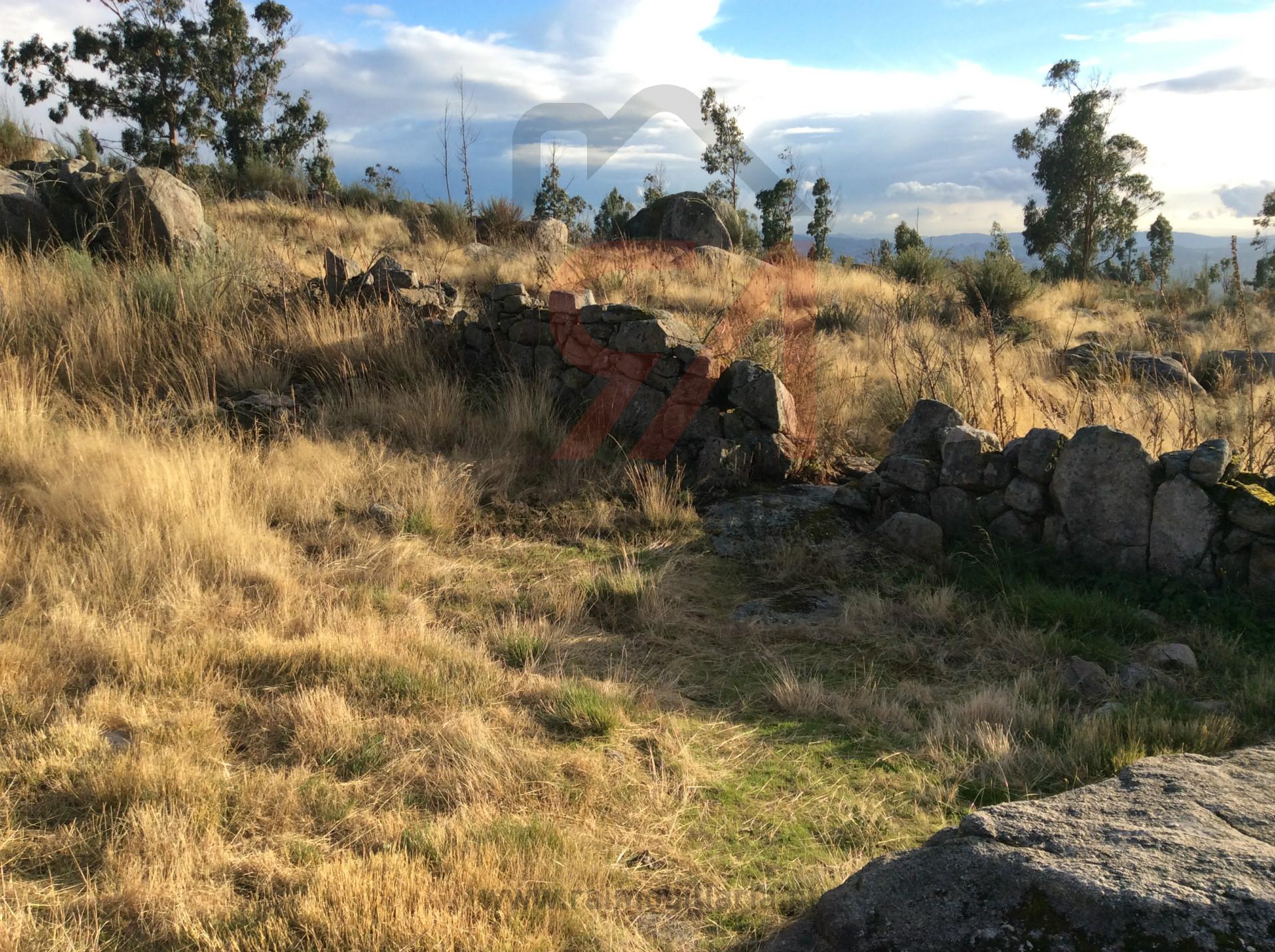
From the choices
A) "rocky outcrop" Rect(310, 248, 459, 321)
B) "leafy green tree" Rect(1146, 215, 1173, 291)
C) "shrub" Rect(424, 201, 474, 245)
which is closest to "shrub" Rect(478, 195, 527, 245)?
"shrub" Rect(424, 201, 474, 245)

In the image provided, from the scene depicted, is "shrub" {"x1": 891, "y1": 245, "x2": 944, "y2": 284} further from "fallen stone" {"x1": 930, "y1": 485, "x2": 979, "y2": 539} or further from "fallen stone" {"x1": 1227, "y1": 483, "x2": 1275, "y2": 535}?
"fallen stone" {"x1": 1227, "y1": 483, "x2": 1275, "y2": 535}

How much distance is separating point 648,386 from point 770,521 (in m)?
1.73

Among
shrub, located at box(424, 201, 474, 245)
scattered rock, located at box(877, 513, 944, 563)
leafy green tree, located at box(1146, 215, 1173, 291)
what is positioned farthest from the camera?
leafy green tree, located at box(1146, 215, 1173, 291)

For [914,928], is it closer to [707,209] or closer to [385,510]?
[385,510]

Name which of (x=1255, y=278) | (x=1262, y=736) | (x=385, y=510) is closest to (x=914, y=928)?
(x=1262, y=736)

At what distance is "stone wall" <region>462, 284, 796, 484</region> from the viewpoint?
6.66 m

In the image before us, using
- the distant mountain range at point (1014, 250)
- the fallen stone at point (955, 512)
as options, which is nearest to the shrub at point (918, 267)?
the distant mountain range at point (1014, 250)

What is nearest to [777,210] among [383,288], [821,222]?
[821,222]

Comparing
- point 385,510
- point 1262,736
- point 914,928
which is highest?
point 385,510

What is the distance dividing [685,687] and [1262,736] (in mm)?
2353

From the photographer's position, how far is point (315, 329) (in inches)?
319

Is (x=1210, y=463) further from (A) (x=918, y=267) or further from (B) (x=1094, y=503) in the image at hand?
(A) (x=918, y=267)

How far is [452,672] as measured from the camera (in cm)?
395

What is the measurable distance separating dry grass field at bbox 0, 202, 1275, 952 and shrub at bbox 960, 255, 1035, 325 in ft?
20.0
